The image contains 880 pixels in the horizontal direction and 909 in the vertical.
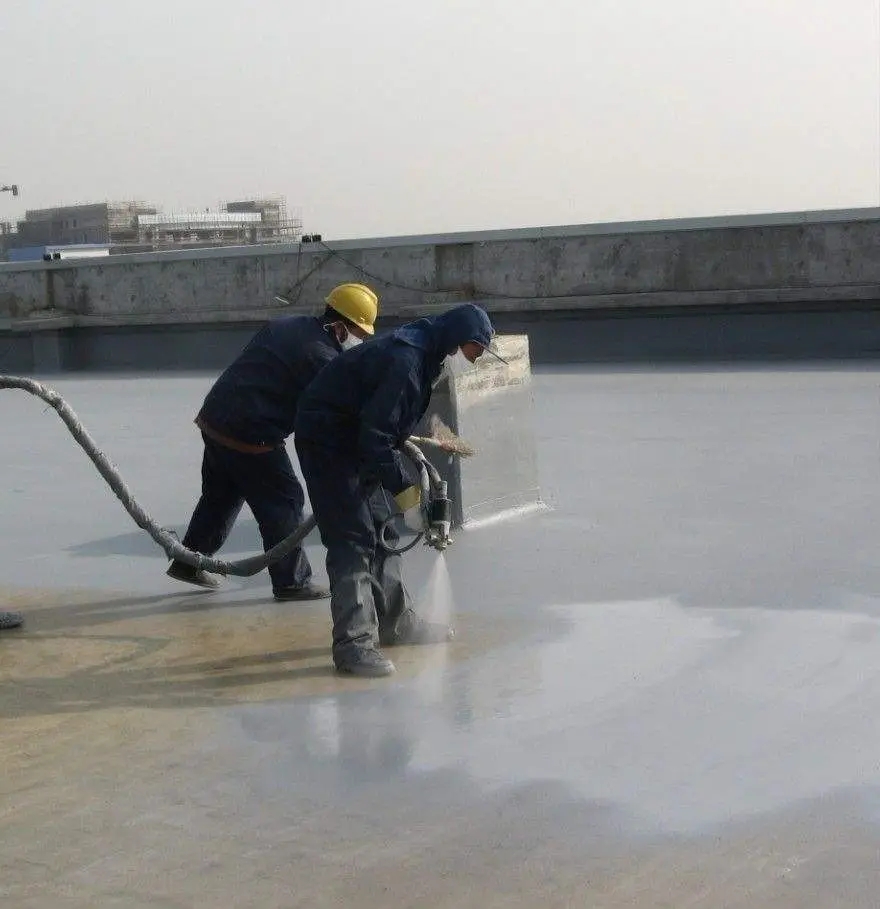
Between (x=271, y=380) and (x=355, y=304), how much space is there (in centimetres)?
51

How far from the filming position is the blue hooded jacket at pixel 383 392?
477 centimetres

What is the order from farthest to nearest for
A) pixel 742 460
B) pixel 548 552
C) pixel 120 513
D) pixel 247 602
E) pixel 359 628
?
pixel 742 460 → pixel 120 513 → pixel 548 552 → pixel 247 602 → pixel 359 628

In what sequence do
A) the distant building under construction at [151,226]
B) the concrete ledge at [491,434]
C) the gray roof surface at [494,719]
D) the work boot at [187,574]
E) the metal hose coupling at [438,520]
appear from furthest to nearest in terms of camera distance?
1. the distant building under construction at [151,226]
2. the concrete ledge at [491,434]
3. the work boot at [187,574]
4. the metal hose coupling at [438,520]
5. the gray roof surface at [494,719]

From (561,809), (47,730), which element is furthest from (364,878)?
(47,730)

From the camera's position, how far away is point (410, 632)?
531 centimetres

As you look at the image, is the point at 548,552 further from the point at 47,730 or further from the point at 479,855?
the point at 479,855

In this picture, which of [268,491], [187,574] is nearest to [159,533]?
[187,574]

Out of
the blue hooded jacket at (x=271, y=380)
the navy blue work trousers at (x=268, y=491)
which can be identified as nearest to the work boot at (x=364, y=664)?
the navy blue work trousers at (x=268, y=491)

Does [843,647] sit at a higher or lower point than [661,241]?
lower

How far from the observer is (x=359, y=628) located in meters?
4.95

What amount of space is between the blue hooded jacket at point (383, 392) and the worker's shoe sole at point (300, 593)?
114 centimetres

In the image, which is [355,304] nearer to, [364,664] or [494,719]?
[364,664]

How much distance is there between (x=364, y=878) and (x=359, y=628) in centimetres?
172

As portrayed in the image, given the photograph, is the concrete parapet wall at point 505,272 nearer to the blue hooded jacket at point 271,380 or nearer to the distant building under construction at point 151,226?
the blue hooded jacket at point 271,380
